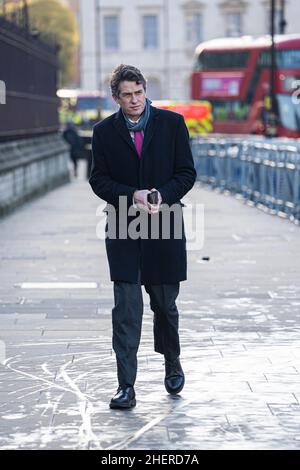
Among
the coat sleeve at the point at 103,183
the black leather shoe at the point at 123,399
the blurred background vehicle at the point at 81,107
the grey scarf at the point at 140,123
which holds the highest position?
the grey scarf at the point at 140,123

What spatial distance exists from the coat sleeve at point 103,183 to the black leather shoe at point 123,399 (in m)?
0.90

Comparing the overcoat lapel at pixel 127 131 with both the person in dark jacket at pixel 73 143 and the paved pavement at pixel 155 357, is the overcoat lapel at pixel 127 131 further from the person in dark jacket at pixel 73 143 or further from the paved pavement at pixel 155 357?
the person in dark jacket at pixel 73 143

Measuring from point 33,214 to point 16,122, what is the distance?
1.99 metres

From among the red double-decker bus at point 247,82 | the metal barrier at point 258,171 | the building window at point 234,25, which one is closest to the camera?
the metal barrier at point 258,171

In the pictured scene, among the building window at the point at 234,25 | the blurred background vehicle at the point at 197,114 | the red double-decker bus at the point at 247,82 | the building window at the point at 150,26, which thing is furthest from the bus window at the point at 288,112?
the building window at the point at 150,26

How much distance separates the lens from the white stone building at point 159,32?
3883 inches

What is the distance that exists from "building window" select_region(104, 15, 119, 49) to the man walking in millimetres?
94543

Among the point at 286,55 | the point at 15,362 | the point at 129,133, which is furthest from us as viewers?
the point at 286,55

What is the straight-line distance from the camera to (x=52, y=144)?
30.2 metres

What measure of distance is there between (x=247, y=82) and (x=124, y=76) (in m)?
40.8

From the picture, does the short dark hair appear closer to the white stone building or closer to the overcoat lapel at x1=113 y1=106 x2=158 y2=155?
the overcoat lapel at x1=113 y1=106 x2=158 y2=155

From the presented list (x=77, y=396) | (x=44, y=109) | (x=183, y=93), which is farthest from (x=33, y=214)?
(x=183, y=93)

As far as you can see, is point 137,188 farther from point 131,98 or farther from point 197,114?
point 197,114

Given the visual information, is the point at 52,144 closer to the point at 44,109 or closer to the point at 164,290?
the point at 44,109
